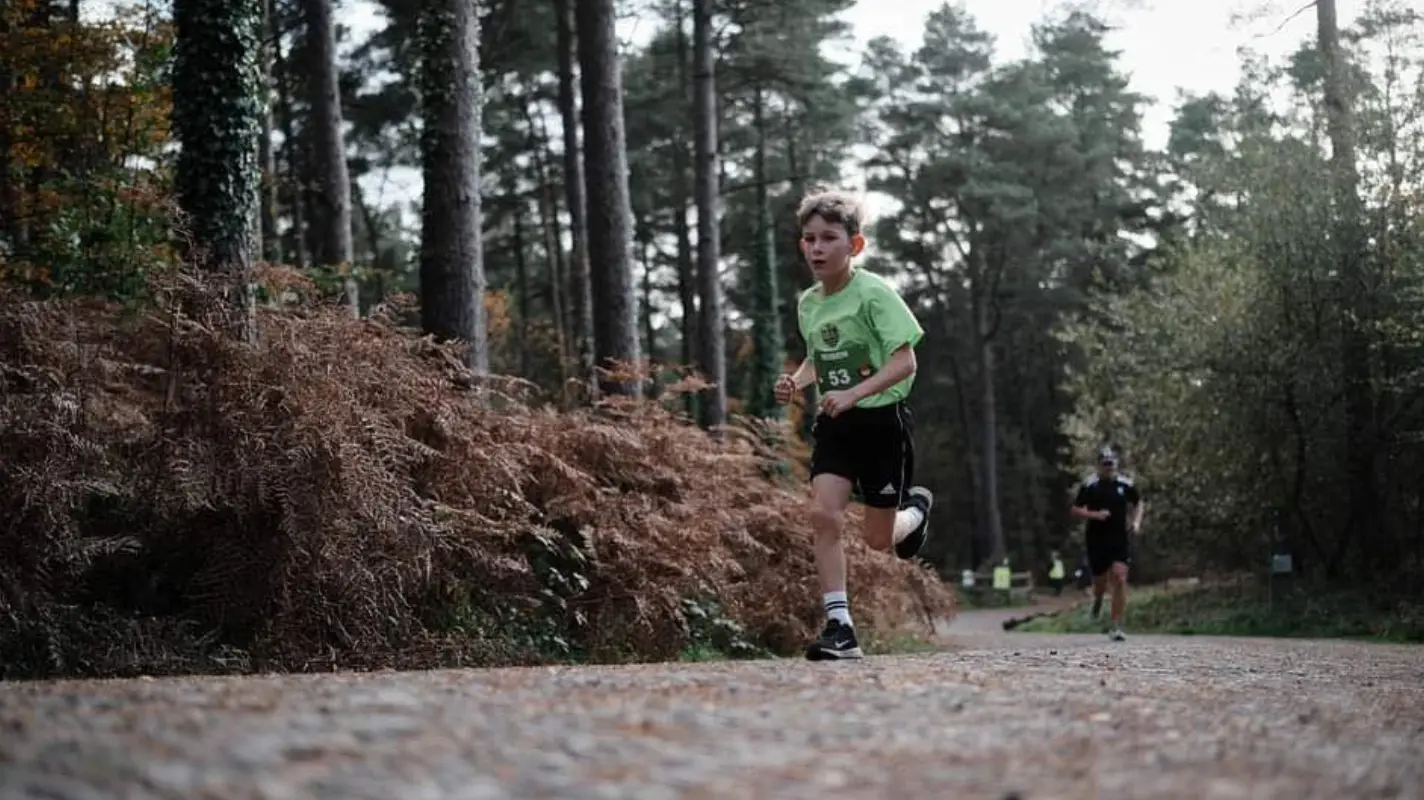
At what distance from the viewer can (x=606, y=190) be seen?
1734 centimetres

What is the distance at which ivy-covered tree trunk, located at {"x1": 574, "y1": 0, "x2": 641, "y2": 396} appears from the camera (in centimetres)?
1703

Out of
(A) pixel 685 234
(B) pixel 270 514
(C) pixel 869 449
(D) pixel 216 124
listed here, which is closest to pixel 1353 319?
(C) pixel 869 449

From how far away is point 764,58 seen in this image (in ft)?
114

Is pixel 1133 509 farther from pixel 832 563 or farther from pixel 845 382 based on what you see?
pixel 832 563

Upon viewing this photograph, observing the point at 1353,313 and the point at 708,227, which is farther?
the point at 708,227

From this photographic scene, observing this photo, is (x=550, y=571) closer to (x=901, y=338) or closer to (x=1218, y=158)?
(x=901, y=338)

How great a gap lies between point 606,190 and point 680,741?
575 inches

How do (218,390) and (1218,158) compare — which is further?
(1218,158)

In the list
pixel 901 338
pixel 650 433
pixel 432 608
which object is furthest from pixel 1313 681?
pixel 650 433

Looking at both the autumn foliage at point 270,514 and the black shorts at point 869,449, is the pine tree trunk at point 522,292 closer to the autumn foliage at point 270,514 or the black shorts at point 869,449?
the autumn foliage at point 270,514

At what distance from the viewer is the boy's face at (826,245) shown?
7203 mm

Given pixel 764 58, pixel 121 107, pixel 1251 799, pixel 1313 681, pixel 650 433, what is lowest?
pixel 1313 681

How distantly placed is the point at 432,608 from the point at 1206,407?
58.0 ft

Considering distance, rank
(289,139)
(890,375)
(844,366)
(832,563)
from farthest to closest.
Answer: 1. (289,139)
2. (844,366)
3. (832,563)
4. (890,375)
